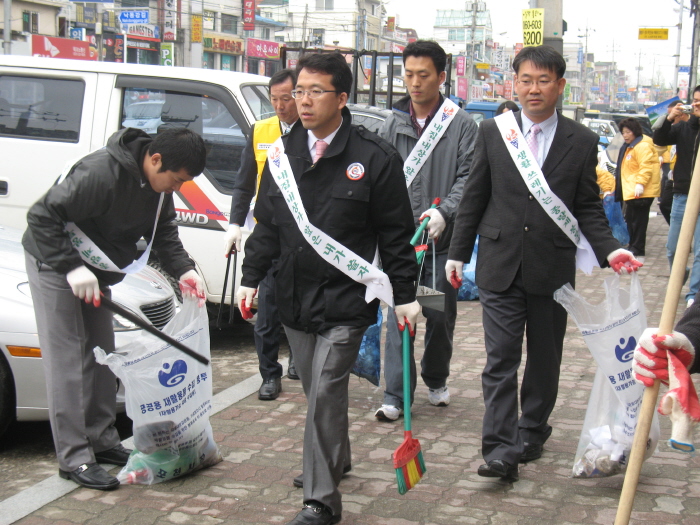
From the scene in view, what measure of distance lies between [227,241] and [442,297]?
5.35ft

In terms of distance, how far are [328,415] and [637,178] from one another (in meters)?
9.03

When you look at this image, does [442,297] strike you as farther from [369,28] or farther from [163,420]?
[369,28]

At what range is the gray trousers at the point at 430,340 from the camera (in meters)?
4.89

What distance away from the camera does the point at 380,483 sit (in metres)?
4.01

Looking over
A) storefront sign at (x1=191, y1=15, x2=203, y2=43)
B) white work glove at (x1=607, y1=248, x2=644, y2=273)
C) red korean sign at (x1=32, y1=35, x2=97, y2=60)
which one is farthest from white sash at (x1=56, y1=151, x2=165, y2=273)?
storefront sign at (x1=191, y1=15, x2=203, y2=43)

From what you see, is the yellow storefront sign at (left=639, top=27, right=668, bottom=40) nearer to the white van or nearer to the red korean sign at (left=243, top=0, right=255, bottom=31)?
the red korean sign at (left=243, top=0, right=255, bottom=31)

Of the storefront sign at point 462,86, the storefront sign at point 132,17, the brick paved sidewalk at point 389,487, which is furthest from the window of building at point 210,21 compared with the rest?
the brick paved sidewalk at point 389,487

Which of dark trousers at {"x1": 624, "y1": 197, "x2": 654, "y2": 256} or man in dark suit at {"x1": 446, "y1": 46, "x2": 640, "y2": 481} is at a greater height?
man in dark suit at {"x1": 446, "y1": 46, "x2": 640, "y2": 481}

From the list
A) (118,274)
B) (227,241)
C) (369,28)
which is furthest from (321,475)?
(369,28)

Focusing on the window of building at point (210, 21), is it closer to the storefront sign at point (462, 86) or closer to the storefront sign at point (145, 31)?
the storefront sign at point (145, 31)

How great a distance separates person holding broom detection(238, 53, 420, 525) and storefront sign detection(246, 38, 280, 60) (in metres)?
57.8

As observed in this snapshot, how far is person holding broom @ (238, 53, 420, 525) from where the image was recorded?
3.46m

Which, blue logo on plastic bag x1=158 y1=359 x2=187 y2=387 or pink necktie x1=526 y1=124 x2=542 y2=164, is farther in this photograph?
pink necktie x1=526 y1=124 x2=542 y2=164

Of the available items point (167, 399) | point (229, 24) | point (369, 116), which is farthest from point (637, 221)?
point (229, 24)
